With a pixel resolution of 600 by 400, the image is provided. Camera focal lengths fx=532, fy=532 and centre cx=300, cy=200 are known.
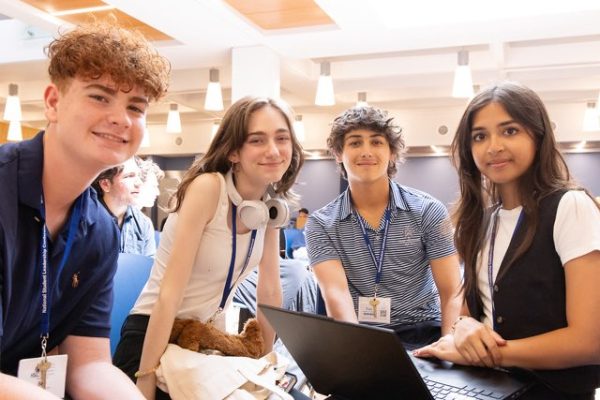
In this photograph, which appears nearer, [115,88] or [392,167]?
[115,88]

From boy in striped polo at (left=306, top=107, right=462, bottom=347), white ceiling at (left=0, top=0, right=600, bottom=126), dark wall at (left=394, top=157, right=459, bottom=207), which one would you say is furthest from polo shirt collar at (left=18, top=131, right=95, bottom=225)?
dark wall at (left=394, top=157, right=459, bottom=207)

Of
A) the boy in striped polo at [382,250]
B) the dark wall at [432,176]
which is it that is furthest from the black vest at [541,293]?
the dark wall at [432,176]

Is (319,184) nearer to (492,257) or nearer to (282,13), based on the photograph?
(282,13)

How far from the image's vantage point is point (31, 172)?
124 cm

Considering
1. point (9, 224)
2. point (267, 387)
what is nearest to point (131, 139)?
point (9, 224)

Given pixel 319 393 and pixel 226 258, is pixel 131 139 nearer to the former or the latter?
pixel 226 258

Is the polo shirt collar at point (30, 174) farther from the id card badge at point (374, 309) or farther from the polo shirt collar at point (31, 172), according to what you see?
the id card badge at point (374, 309)

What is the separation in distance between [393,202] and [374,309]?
44 centimetres

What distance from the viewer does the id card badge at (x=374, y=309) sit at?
207 centimetres

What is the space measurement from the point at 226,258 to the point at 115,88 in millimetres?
711

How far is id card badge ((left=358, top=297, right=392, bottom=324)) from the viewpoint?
2070 millimetres

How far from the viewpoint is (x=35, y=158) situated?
126 cm

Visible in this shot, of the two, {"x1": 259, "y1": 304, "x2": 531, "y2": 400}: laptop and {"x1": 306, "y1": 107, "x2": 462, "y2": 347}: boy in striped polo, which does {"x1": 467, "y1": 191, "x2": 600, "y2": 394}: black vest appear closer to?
{"x1": 259, "y1": 304, "x2": 531, "y2": 400}: laptop

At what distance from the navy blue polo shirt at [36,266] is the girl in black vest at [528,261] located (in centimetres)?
93
